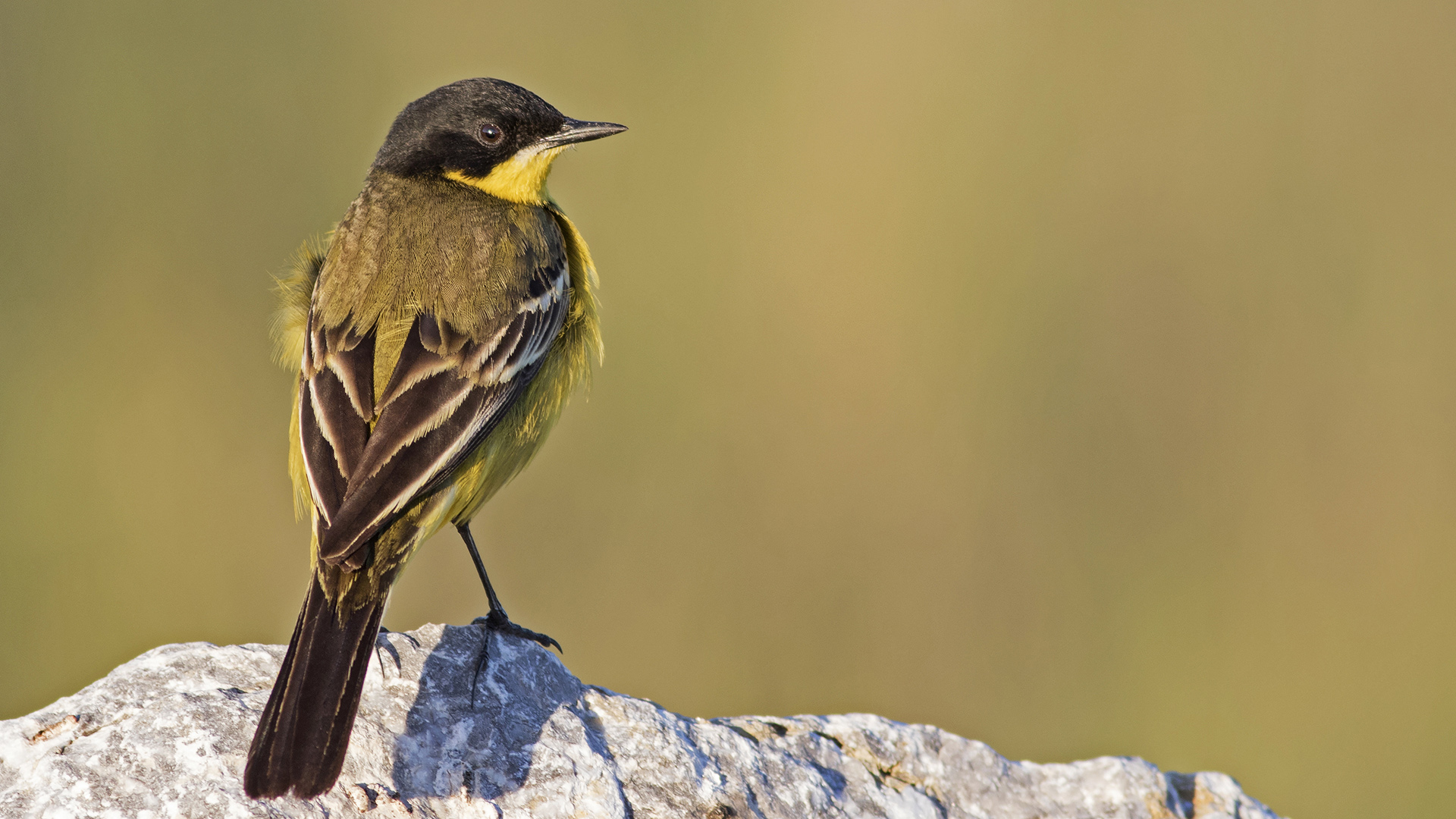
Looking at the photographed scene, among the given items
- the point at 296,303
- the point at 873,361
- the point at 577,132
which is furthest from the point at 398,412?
the point at 873,361

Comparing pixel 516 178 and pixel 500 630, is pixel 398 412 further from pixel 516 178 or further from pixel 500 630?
pixel 516 178

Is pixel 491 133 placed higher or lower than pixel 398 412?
higher

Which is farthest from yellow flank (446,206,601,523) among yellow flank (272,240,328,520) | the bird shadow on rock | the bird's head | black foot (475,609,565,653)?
yellow flank (272,240,328,520)

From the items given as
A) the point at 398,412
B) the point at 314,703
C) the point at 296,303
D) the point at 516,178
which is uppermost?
the point at 516,178

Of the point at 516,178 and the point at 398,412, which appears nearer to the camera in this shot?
the point at 398,412

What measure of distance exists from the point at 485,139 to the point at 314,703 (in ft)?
10.1

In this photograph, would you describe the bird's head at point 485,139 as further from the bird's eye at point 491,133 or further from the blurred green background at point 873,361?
the blurred green background at point 873,361

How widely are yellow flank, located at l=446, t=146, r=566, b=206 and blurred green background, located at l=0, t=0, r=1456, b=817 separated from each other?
86.4 inches

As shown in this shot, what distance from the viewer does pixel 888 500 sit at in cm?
814

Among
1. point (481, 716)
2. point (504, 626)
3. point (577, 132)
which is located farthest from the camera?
point (577, 132)

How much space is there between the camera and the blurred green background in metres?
7.40

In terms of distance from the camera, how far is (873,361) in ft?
27.9

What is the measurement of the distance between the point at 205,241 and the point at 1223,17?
24.2 ft

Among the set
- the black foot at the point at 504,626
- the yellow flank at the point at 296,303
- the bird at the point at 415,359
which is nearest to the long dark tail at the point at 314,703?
the bird at the point at 415,359
